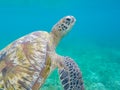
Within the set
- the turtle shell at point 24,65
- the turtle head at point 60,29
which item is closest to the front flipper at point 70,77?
the turtle shell at point 24,65

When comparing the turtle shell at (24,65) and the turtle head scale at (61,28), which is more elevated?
the turtle head scale at (61,28)

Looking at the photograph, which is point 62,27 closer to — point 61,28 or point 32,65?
point 61,28

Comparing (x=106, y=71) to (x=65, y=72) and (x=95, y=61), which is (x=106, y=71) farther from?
(x=65, y=72)

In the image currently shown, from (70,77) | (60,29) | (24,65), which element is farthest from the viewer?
(60,29)

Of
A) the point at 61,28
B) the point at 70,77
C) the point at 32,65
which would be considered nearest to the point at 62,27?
the point at 61,28

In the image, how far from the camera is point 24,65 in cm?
389

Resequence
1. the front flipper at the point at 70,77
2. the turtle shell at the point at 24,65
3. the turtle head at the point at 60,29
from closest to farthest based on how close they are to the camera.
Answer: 1. the turtle shell at the point at 24,65
2. the front flipper at the point at 70,77
3. the turtle head at the point at 60,29

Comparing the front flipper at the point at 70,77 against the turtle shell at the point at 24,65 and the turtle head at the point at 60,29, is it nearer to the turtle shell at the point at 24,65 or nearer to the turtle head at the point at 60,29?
the turtle shell at the point at 24,65

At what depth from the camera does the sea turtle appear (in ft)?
12.1

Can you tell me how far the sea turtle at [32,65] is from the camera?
12.1 feet

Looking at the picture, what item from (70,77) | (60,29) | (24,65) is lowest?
(24,65)

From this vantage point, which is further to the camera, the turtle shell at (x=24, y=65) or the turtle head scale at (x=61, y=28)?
the turtle head scale at (x=61, y=28)

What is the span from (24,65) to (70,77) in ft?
3.52

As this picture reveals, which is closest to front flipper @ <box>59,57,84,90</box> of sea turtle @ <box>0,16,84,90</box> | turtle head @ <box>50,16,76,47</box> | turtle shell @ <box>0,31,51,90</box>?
sea turtle @ <box>0,16,84,90</box>
